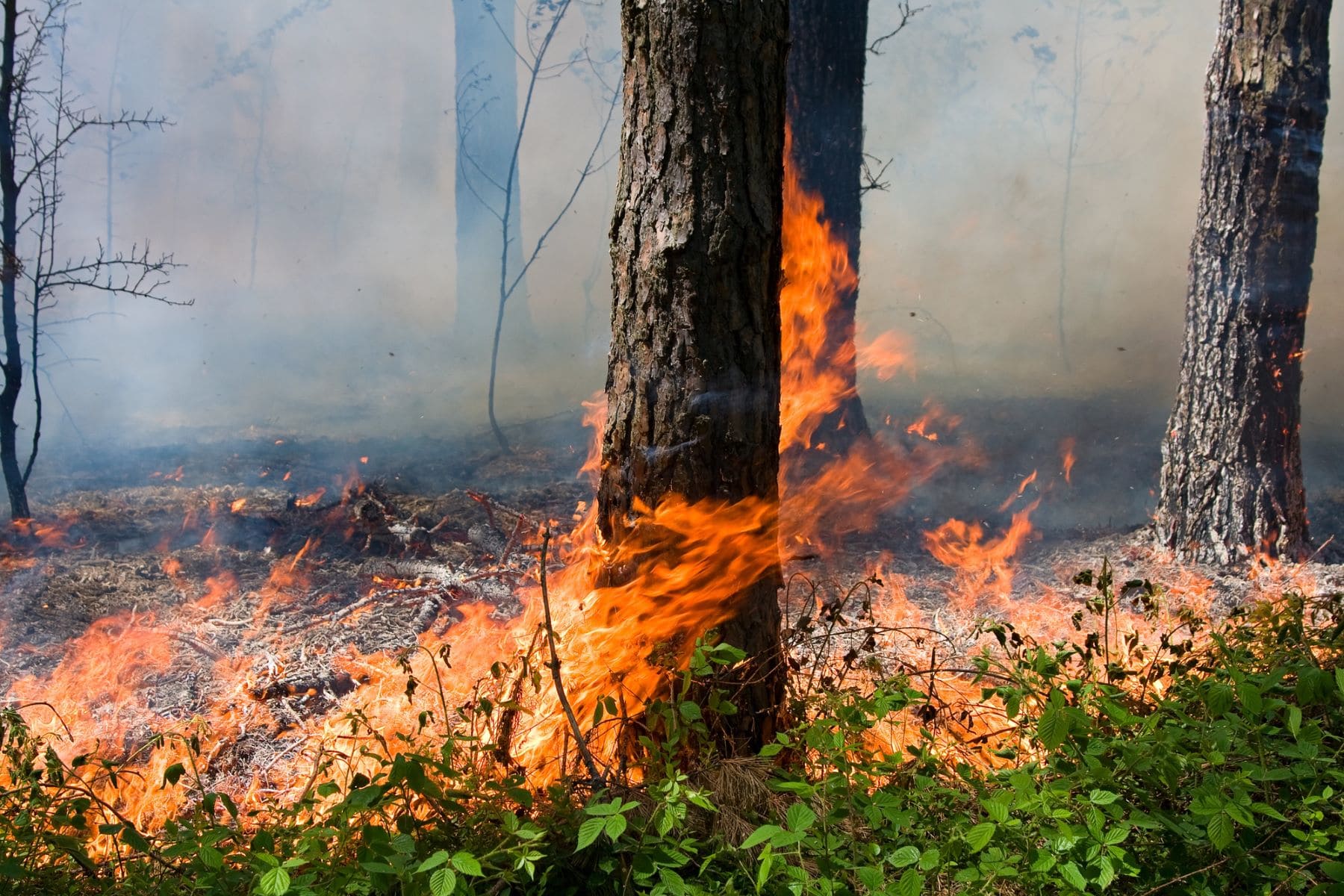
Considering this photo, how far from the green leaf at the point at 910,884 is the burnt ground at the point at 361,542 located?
184cm

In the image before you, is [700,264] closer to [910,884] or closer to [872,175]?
[910,884]

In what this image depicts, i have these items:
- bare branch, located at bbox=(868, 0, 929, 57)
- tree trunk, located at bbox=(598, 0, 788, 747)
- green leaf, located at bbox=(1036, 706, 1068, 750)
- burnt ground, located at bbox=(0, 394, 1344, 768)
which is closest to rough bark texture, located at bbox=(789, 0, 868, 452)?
bare branch, located at bbox=(868, 0, 929, 57)

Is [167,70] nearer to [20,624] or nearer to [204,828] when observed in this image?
[20,624]

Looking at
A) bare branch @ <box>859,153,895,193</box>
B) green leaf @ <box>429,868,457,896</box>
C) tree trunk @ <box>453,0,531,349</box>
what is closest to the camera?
green leaf @ <box>429,868,457,896</box>

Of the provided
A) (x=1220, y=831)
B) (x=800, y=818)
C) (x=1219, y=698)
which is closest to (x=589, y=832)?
(x=800, y=818)

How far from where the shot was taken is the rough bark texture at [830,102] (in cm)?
536

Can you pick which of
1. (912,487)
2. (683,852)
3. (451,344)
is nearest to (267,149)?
(451,344)

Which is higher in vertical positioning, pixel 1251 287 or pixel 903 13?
pixel 903 13

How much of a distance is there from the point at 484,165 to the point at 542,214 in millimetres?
579

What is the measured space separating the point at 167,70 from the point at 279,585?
12.3 feet

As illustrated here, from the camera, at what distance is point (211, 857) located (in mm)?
1731

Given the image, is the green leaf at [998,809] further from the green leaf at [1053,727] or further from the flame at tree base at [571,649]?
the flame at tree base at [571,649]

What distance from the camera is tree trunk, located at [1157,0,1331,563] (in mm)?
4367

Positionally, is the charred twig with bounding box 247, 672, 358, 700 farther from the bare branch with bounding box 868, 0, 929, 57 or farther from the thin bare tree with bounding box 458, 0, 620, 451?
the bare branch with bounding box 868, 0, 929, 57
